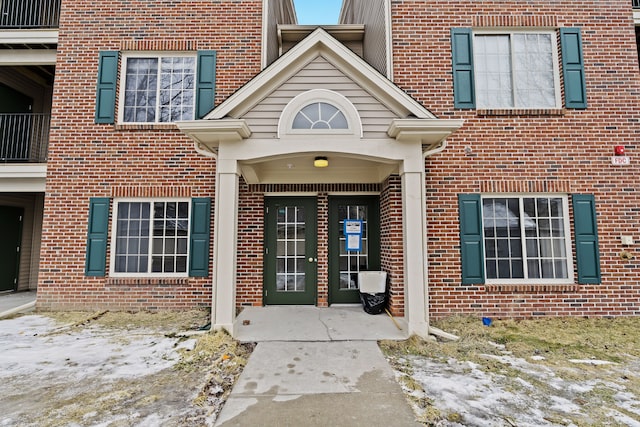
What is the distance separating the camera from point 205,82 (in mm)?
6336

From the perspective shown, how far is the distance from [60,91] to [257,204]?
4.61 metres

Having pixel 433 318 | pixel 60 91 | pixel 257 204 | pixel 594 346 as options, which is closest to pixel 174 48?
pixel 60 91

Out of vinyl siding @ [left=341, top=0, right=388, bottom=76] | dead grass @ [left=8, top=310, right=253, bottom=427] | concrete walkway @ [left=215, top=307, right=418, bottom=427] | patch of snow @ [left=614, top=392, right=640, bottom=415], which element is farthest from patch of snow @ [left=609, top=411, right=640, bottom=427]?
vinyl siding @ [left=341, top=0, right=388, bottom=76]

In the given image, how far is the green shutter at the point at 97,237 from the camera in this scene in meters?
6.02

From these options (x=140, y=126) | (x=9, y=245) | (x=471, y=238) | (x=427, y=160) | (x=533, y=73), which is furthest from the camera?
(x=9, y=245)

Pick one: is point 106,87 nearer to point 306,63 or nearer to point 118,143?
point 118,143

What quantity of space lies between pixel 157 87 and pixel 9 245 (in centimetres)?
598

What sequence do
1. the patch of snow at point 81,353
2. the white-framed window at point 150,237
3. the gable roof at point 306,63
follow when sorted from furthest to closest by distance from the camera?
1. the white-framed window at point 150,237
2. the gable roof at point 306,63
3. the patch of snow at point 81,353

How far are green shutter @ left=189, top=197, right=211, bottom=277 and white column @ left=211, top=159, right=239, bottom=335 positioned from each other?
5.32 feet

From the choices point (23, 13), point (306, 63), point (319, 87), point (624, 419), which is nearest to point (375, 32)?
point (306, 63)

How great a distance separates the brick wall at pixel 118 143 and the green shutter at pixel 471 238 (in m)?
4.75

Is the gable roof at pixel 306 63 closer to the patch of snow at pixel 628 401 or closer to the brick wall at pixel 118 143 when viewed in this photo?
the brick wall at pixel 118 143

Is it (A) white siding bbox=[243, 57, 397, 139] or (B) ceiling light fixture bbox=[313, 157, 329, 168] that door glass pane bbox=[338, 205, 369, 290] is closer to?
(B) ceiling light fixture bbox=[313, 157, 329, 168]

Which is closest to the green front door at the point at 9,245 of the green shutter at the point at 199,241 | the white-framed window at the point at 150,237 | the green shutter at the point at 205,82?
the white-framed window at the point at 150,237
